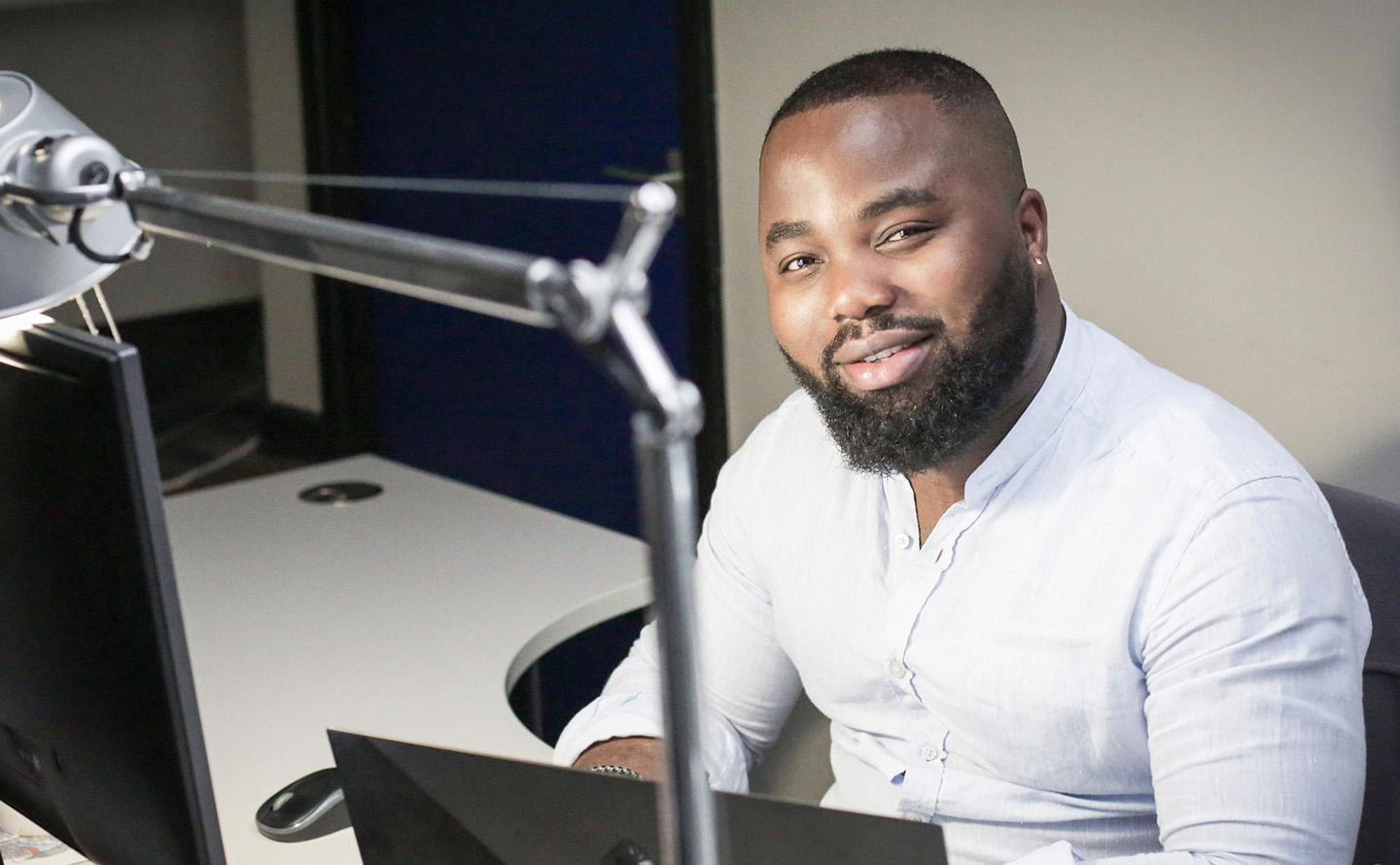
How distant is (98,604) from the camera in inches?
31.3

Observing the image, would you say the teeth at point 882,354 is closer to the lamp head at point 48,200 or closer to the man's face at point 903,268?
the man's face at point 903,268

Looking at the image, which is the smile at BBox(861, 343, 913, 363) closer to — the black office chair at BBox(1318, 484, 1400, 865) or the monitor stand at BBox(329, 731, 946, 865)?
the black office chair at BBox(1318, 484, 1400, 865)

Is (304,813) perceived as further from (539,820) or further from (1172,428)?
(1172,428)

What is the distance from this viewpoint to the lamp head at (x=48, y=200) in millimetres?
719

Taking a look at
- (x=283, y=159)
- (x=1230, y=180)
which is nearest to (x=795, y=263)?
(x=1230, y=180)

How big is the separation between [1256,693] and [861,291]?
45 cm

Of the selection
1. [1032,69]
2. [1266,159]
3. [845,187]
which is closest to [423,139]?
[1032,69]

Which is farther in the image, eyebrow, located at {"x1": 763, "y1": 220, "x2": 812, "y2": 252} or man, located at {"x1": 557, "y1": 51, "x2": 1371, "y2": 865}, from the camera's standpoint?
eyebrow, located at {"x1": 763, "y1": 220, "x2": 812, "y2": 252}

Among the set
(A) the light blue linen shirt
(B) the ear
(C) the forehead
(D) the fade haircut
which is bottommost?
(A) the light blue linen shirt

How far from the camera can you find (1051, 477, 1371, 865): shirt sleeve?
1.04 metres

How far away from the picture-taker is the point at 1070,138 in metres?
2.21

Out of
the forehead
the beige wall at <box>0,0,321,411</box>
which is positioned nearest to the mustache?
the forehead

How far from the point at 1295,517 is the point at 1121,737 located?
23 cm

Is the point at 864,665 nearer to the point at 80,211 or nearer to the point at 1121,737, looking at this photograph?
the point at 1121,737
